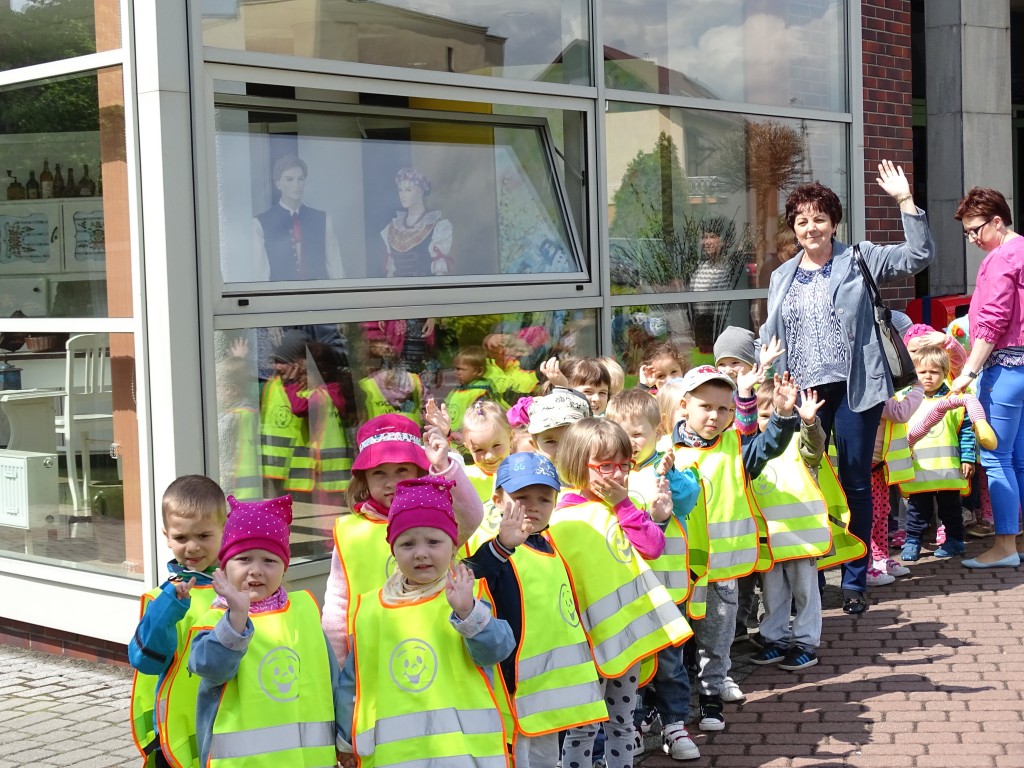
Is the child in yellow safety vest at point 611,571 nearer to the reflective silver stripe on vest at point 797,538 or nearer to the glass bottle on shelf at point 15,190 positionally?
the reflective silver stripe on vest at point 797,538

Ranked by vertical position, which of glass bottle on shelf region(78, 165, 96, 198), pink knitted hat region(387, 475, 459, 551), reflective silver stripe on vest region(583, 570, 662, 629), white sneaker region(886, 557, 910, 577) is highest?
glass bottle on shelf region(78, 165, 96, 198)

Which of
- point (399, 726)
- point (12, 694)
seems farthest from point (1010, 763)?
point (12, 694)

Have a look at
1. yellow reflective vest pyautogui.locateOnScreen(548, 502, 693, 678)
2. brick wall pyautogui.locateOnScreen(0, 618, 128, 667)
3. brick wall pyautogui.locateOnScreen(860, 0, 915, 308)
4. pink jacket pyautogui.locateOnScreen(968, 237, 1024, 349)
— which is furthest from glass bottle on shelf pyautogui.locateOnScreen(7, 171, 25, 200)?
brick wall pyautogui.locateOnScreen(860, 0, 915, 308)

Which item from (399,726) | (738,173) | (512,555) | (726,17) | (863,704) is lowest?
(863,704)

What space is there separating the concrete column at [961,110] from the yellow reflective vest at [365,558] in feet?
34.4

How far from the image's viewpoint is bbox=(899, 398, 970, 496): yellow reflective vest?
27.1 feet

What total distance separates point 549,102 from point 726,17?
7.33 ft

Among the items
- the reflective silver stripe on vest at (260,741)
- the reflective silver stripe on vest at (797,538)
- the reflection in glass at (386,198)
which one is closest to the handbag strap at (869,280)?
the reflective silver stripe on vest at (797,538)

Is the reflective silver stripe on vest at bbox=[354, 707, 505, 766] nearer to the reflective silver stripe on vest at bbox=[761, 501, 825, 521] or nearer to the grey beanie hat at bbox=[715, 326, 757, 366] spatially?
the reflective silver stripe on vest at bbox=[761, 501, 825, 521]

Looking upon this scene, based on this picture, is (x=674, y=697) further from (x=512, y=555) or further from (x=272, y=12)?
(x=272, y=12)

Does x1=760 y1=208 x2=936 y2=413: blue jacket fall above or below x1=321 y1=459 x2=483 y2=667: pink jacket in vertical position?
above

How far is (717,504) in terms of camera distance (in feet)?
18.5

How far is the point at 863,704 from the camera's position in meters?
5.61

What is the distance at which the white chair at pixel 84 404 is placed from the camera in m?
6.12
